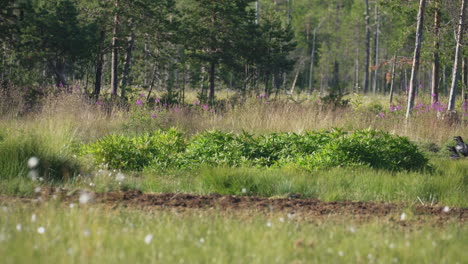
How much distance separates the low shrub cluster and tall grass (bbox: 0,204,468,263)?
10.3 feet

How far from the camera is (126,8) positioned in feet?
71.2

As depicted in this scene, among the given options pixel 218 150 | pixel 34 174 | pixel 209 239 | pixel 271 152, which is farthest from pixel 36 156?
pixel 209 239

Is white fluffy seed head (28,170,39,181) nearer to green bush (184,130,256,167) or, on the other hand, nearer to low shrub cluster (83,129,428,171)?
low shrub cluster (83,129,428,171)

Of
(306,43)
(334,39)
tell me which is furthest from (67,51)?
(334,39)

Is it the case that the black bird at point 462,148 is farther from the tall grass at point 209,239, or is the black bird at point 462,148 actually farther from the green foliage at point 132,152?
the tall grass at point 209,239

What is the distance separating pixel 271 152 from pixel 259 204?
10.1ft

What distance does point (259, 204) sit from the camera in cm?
559

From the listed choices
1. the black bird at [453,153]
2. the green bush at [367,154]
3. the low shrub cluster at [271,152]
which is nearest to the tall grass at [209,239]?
the green bush at [367,154]

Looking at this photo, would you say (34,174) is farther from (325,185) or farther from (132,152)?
(325,185)

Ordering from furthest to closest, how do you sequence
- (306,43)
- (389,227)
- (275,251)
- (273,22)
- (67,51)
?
(306,43) → (273,22) → (67,51) → (389,227) → (275,251)

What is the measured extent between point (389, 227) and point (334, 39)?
53351mm

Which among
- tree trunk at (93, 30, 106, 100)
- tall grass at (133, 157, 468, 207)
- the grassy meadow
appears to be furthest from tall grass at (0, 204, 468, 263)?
tree trunk at (93, 30, 106, 100)

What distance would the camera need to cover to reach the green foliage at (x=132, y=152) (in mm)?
8109

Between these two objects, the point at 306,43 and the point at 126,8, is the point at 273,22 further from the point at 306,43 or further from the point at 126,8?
the point at 306,43
